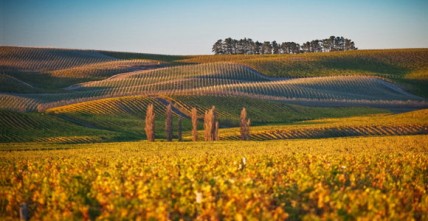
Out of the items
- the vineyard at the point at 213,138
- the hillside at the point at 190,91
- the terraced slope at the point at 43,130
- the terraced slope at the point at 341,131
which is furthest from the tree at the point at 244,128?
the terraced slope at the point at 43,130

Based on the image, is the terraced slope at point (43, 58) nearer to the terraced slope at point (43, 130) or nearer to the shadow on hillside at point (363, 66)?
the shadow on hillside at point (363, 66)

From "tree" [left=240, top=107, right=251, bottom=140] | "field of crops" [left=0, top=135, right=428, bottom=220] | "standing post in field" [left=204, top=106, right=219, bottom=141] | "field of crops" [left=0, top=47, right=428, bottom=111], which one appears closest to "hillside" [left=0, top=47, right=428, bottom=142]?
"field of crops" [left=0, top=47, right=428, bottom=111]

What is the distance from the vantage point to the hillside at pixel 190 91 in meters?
69.3

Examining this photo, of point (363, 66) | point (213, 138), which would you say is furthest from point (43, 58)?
point (213, 138)

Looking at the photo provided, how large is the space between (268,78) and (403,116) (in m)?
56.9

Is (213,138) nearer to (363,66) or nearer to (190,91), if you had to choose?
(190,91)

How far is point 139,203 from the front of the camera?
14.6m

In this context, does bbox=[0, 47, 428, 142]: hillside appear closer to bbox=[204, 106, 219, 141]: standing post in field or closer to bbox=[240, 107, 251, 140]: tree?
bbox=[240, 107, 251, 140]: tree

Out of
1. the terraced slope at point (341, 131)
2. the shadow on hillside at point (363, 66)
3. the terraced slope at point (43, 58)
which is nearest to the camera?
the terraced slope at point (341, 131)

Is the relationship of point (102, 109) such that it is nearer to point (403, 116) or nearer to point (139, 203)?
point (403, 116)

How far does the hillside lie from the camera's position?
6931 centimetres

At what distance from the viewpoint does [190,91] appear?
98.5 meters

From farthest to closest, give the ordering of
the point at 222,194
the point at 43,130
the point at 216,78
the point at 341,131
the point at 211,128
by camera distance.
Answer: the point at 216,78
the point at 341,131
the point at 43,130
the point at 211,128
the point at 222,194

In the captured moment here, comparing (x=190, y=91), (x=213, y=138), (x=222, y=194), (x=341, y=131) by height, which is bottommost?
(x=341, y=131)
